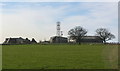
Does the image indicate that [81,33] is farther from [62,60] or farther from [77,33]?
[62,60]

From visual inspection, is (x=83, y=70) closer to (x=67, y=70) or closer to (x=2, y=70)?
(x=67, y=70)

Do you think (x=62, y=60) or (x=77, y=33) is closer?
(x=62, y=60)

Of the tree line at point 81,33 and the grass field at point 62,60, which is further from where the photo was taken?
the tree line at point 81,33

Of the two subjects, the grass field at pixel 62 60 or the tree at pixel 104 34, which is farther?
the tree at pixel 104 34

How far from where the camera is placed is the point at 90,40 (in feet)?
623

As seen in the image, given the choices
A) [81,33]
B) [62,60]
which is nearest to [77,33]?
[81,33]

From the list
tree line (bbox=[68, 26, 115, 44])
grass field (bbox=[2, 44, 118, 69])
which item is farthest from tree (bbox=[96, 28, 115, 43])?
grass field (bbox=[2, 44, 118, 69])

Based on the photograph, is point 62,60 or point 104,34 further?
point 104,34

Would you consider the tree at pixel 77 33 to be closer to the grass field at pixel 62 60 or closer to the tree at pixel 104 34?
the tree at pixel 104 34

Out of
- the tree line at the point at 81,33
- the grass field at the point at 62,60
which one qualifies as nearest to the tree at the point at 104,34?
the tree line at the point at 81,33

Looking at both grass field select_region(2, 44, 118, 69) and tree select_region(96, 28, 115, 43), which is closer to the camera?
grass field select_region(2, 44, 118, 69)

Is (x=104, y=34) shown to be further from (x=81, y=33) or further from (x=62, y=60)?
(x=62, y=60)

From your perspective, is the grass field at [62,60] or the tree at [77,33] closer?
the grass field at [62,60]

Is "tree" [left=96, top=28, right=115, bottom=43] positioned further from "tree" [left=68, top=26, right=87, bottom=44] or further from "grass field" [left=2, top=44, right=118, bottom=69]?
"grass field" [left=2, top=44, right=118, bottom=69]
